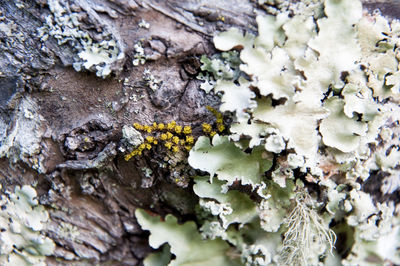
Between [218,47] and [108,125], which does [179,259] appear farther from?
[218,47]

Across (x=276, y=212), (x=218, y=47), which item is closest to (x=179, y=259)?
(x=276, y=212)

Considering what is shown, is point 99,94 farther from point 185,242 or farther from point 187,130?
point 185,242

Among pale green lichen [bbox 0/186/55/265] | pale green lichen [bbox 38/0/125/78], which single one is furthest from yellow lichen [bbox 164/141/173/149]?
pale green lichen [bbox 0/186/55/265]

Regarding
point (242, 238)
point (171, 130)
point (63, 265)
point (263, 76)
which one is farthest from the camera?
point (63, 265)

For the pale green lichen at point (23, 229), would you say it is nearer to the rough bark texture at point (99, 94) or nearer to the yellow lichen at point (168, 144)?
the rough bark texture at point (99, 94)

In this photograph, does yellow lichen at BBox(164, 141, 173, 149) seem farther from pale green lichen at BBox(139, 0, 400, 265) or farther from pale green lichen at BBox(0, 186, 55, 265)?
pale green lichen at BBox(0, 186, 55, 265)

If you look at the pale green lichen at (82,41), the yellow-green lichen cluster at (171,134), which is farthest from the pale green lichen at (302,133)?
the pale green lichen at (82,41)
